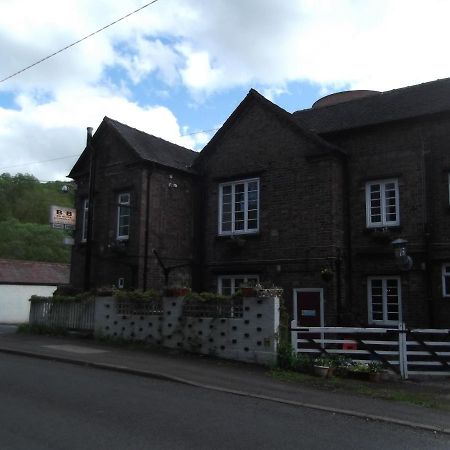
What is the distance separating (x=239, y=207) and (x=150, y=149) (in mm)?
4331

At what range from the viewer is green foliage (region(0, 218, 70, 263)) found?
5828 cm

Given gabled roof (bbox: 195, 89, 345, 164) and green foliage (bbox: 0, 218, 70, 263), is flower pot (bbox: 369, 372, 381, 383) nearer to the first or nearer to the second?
gabled roof (bbox: 195, 89, 345, 164)

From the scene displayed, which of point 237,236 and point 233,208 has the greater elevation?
point 233,208

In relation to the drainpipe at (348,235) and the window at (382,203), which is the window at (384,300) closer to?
the drainpipe at (348,235)

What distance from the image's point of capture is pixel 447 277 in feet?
54.3

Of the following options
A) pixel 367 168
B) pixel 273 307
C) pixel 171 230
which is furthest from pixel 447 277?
pixel 171 230

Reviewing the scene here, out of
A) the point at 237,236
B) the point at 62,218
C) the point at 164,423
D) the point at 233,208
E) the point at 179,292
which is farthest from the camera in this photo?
the point at 62,218

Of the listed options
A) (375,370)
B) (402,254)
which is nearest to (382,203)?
(402,254)

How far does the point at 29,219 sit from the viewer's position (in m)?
71.0

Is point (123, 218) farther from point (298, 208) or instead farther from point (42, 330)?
point (298, 208)

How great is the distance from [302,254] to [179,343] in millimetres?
5773

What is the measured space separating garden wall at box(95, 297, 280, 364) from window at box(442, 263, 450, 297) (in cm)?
637

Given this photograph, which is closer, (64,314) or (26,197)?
(64,314)

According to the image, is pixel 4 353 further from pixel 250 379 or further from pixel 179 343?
pixel 250 379
